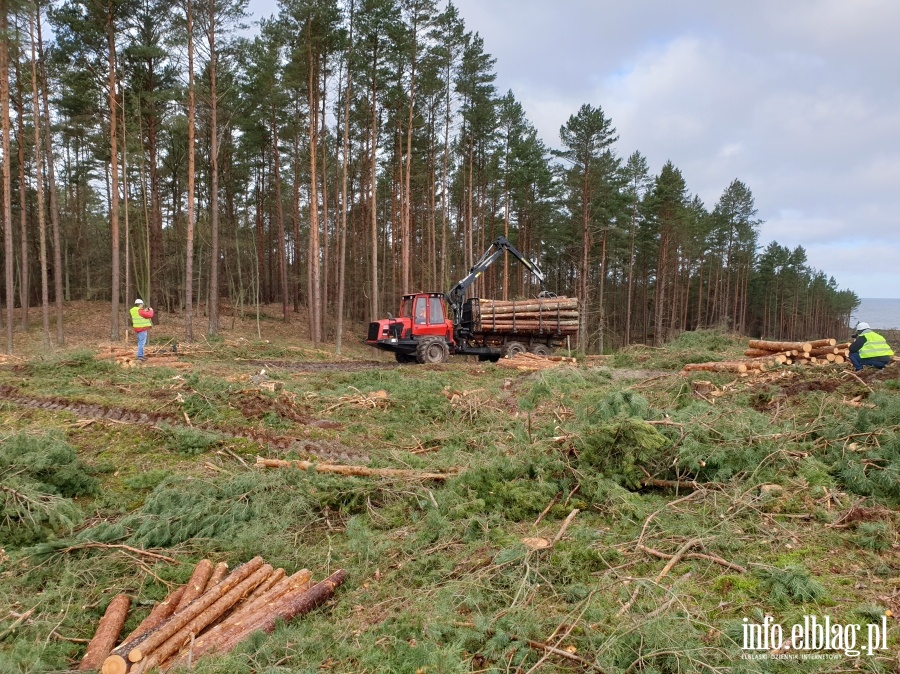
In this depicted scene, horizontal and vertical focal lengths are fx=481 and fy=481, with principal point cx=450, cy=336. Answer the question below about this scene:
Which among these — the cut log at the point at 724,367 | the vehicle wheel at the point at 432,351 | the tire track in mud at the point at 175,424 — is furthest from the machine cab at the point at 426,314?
the tire track in mud at the point at 175,424

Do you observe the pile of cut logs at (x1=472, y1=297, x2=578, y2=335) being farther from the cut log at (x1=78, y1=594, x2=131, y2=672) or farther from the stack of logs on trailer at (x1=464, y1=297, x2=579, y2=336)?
the cut log at (x1=78, y1=594, x2=131, y2=672)

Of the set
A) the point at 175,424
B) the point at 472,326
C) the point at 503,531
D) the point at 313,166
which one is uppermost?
the point at 313,166

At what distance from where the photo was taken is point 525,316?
18.8 metres

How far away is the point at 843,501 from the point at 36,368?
1619 centimetres

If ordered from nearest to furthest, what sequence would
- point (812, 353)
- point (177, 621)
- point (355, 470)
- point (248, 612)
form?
point (177, 621), point (248, 612), point (355, 470), point (812, 353)

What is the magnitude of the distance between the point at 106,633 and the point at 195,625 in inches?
27.3

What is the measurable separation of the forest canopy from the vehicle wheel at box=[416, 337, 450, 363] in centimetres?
517

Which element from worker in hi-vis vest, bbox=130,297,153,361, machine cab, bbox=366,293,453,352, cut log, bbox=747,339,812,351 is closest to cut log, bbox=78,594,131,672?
worker in hi-vis vest, bbox=130,297,153,361

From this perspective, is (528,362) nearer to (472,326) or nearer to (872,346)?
(472,326)

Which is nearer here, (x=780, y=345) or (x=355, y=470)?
(x=355, y=470)

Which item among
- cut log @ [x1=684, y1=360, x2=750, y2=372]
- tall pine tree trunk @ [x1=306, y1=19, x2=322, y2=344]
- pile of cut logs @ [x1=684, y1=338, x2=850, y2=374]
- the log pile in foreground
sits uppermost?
tall pine tree trunk @ [x1=306, y1=19, x2=322, y2=344]

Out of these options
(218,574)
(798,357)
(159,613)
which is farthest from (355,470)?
(798,357)

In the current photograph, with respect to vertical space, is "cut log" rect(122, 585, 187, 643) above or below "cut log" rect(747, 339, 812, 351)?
below

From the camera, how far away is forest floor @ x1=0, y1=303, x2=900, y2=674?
283cm
